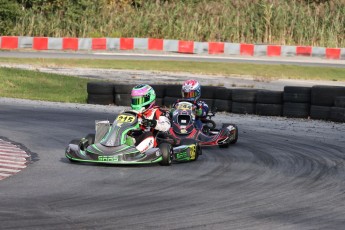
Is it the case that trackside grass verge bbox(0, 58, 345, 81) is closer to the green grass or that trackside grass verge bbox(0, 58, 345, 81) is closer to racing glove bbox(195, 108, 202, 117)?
the green grass

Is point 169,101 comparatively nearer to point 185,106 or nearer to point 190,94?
point 190,94

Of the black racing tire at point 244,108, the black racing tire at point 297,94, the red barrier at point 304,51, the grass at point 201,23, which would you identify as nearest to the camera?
the black racing tire at point 297,94

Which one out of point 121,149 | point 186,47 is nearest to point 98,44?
point 186,47

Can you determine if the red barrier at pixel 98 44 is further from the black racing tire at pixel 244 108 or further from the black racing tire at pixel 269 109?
the black racing tire at pixel 269 109

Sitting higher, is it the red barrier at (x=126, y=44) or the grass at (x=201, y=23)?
the grass at (x=201, y=23)

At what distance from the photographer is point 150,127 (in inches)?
478

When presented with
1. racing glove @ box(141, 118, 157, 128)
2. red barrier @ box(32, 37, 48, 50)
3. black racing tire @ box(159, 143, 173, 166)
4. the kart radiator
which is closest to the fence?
racing glove @ box(141, 118, 157, 128)

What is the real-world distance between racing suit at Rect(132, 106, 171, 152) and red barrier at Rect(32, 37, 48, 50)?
27.1 m

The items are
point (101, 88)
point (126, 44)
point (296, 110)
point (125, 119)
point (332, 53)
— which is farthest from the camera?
point (126, 44)

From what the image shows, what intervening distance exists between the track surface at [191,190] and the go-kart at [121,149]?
0.42 ft

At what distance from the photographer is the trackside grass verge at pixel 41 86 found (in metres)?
22.8

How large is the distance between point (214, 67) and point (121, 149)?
2236 cm

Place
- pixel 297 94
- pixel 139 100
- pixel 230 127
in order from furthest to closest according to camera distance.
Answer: pixel 297 94 → pixel 230 127 → pixel 139 100

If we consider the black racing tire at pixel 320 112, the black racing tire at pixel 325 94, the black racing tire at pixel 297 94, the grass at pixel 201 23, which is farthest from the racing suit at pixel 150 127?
the grass at pixel 201 23
